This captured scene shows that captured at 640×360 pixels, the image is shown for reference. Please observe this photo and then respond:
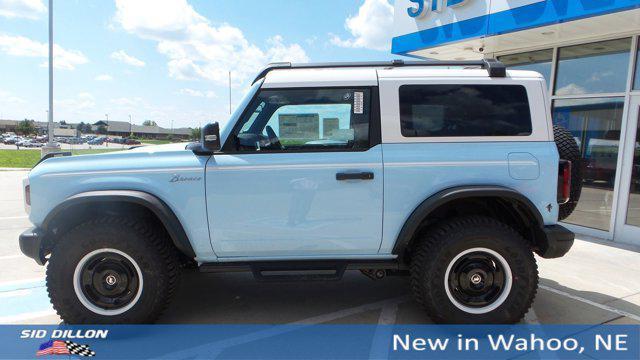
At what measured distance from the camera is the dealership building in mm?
5914

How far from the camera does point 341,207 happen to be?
10.3 ft

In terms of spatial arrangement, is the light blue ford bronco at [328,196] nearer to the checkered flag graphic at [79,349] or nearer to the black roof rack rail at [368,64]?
the black roof rack rail at [368,64]

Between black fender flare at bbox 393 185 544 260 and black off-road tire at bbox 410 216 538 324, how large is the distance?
211 mm

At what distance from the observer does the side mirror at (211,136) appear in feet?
9.92

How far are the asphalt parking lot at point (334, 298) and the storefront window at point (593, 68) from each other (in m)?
2.98

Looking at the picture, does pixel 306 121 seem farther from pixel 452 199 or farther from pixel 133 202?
pixel 133 202

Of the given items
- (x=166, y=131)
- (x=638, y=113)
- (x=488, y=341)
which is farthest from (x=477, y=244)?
(x=166, y=131)

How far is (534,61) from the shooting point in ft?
25.0

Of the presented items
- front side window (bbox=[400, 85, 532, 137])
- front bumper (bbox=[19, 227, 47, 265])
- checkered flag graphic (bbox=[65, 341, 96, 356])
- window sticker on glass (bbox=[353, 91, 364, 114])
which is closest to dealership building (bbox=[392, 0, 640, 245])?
front side window (bbox=[400, 85, 532, 137])

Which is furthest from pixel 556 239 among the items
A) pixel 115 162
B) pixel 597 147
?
pixel 597 147

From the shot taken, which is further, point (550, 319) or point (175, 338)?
point (550, 319)

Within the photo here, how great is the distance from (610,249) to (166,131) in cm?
12920

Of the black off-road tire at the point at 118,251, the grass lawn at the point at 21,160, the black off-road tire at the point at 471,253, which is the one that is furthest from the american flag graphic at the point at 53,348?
the grass lawn at the point at 21,160

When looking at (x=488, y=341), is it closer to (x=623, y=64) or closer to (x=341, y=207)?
(x=341, y=207)
